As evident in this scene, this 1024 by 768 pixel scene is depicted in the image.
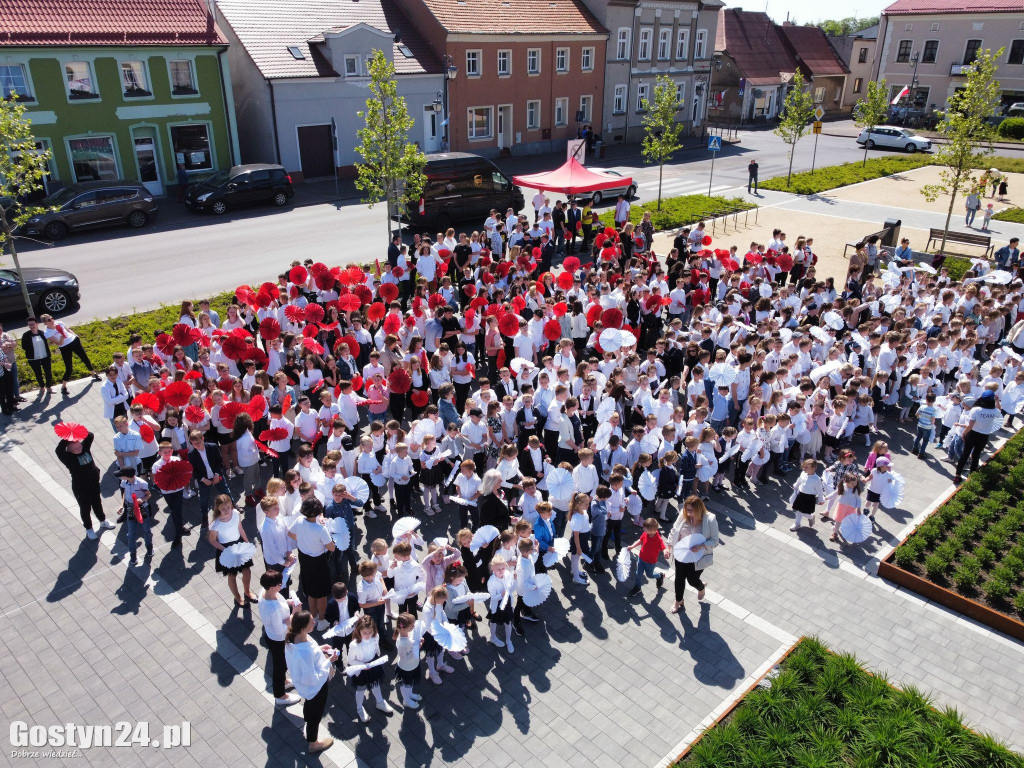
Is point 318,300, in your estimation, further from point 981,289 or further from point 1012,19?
point 1012,19

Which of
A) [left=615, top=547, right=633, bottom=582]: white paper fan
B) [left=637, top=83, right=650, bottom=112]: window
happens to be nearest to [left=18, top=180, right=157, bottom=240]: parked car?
[left=615, top=547, right=633, bottom=582]: white paper fan

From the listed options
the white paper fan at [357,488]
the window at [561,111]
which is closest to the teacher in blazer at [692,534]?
the white paper fan at [357,488]

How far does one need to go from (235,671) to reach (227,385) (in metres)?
4.52

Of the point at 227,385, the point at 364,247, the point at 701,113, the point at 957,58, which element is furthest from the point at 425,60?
the point at 957,58

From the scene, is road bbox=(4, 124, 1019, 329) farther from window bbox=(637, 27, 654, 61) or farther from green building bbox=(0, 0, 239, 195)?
window bbox=(637, 27, 654, 61)

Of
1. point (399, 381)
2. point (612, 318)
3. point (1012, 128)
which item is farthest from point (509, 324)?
point (1012, 128)

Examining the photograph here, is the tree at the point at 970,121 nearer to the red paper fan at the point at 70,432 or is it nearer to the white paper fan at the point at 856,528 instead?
the white paper fan at the point at 856,528

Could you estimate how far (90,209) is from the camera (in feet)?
78.6

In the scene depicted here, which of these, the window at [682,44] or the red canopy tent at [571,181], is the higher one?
the window at [682,44]

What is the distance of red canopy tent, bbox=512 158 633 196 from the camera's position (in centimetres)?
2269

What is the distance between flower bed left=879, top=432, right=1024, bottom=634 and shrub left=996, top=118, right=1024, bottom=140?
4815 centimetres

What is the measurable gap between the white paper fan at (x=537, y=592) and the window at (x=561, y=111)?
37001 millimetres

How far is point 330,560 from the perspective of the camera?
9.04 m

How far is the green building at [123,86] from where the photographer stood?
2581cm
